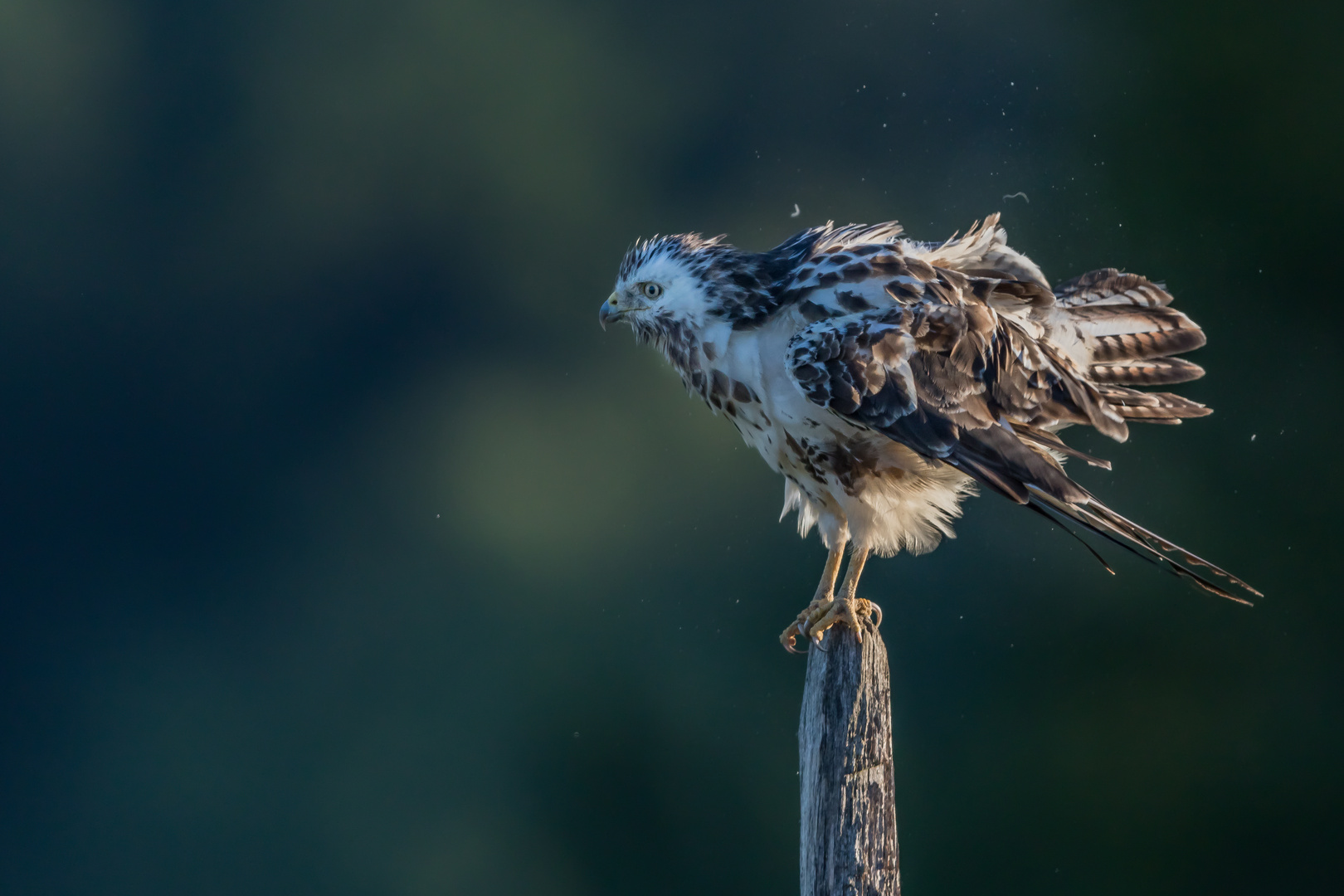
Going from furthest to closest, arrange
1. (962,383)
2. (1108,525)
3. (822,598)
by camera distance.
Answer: (822,598), (962,383), (1108,525)

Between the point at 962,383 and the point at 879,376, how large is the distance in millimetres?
166

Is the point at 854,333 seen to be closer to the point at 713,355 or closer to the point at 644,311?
the point at 713,355

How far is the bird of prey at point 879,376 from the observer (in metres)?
1.57

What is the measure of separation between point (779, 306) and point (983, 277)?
1.24 feet

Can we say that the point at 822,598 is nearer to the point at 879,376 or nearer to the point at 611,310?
the point at 879,376

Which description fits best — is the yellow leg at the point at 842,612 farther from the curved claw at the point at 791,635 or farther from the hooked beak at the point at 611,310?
the hooked beak at the point at 611,310

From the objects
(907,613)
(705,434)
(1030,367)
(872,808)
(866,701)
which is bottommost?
(872,808)

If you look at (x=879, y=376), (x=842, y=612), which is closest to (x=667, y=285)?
(x=879, y=376)

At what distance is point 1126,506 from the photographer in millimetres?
3090

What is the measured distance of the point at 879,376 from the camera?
1.57 m

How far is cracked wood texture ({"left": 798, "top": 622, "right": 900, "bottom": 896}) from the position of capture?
4.91 feet

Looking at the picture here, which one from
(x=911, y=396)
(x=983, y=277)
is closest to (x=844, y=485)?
(x=911, y=396)

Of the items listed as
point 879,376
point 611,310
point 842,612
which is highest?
point 611,310

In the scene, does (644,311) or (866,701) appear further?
(644,311)
